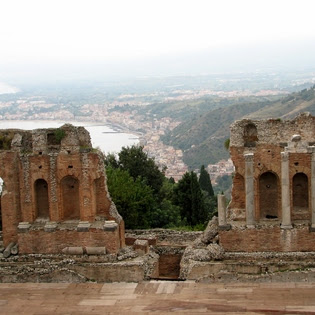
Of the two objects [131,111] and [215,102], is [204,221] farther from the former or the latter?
[215,102]

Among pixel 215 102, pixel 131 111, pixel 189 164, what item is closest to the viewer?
pixel 189 164

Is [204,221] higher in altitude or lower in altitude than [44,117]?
lower

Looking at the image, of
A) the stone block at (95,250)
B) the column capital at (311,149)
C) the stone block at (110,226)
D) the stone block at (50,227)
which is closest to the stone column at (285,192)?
the column capital at (311,149)

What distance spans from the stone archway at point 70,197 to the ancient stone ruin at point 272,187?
6227mm

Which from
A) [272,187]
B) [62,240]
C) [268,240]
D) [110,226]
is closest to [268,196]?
[272,187]

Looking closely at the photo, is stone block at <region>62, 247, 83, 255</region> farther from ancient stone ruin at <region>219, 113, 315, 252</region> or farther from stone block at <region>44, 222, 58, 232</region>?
ancient stone ruin at <region>219, 113, 315, 252</region>

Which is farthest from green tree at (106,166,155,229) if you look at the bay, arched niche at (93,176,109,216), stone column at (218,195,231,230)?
the bay

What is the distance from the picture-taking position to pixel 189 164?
256 ft

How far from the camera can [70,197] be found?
76.0ft

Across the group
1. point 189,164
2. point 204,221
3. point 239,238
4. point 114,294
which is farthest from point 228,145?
point 189,164

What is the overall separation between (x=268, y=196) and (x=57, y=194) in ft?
28.2

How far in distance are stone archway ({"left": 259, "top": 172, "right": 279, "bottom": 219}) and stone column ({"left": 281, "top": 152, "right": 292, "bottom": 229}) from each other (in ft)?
5.55

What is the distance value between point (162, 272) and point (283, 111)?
6220 cm

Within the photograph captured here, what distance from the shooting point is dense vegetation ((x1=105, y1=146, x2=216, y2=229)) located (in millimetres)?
30391
